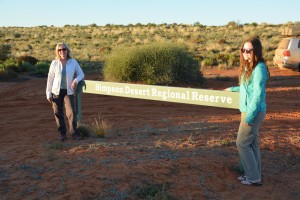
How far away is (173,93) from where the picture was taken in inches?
262

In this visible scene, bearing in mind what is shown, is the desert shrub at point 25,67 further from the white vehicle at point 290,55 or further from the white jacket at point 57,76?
the white jacket at point 57,76

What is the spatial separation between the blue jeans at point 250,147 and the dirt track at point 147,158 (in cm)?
20

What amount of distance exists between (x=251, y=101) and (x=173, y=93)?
2.13 meters

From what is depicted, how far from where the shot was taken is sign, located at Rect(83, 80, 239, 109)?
5.91 metres

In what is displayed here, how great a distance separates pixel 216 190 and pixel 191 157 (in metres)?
1.01

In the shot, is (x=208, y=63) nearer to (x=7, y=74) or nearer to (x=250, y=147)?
(x=7, y=74)

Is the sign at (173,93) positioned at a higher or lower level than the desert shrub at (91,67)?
higher

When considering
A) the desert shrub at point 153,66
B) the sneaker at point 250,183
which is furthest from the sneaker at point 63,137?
the desert shrub at point 153,66

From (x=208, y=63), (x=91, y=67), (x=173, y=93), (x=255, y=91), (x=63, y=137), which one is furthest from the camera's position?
(x=208, y=63)

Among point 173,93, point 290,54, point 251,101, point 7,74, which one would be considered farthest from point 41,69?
point 251,101

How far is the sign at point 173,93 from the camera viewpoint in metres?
5.91

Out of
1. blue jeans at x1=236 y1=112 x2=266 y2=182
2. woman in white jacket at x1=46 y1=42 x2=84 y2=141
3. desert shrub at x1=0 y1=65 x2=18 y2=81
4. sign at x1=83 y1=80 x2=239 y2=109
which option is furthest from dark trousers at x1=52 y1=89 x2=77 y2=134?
desert shrub at x1=0 y1=65 x2=18 y2=81

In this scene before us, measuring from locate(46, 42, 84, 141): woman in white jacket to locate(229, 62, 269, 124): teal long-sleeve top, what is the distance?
11.0ft

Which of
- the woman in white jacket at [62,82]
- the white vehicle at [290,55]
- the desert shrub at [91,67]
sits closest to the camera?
the woman in white jacket at [62,82]
